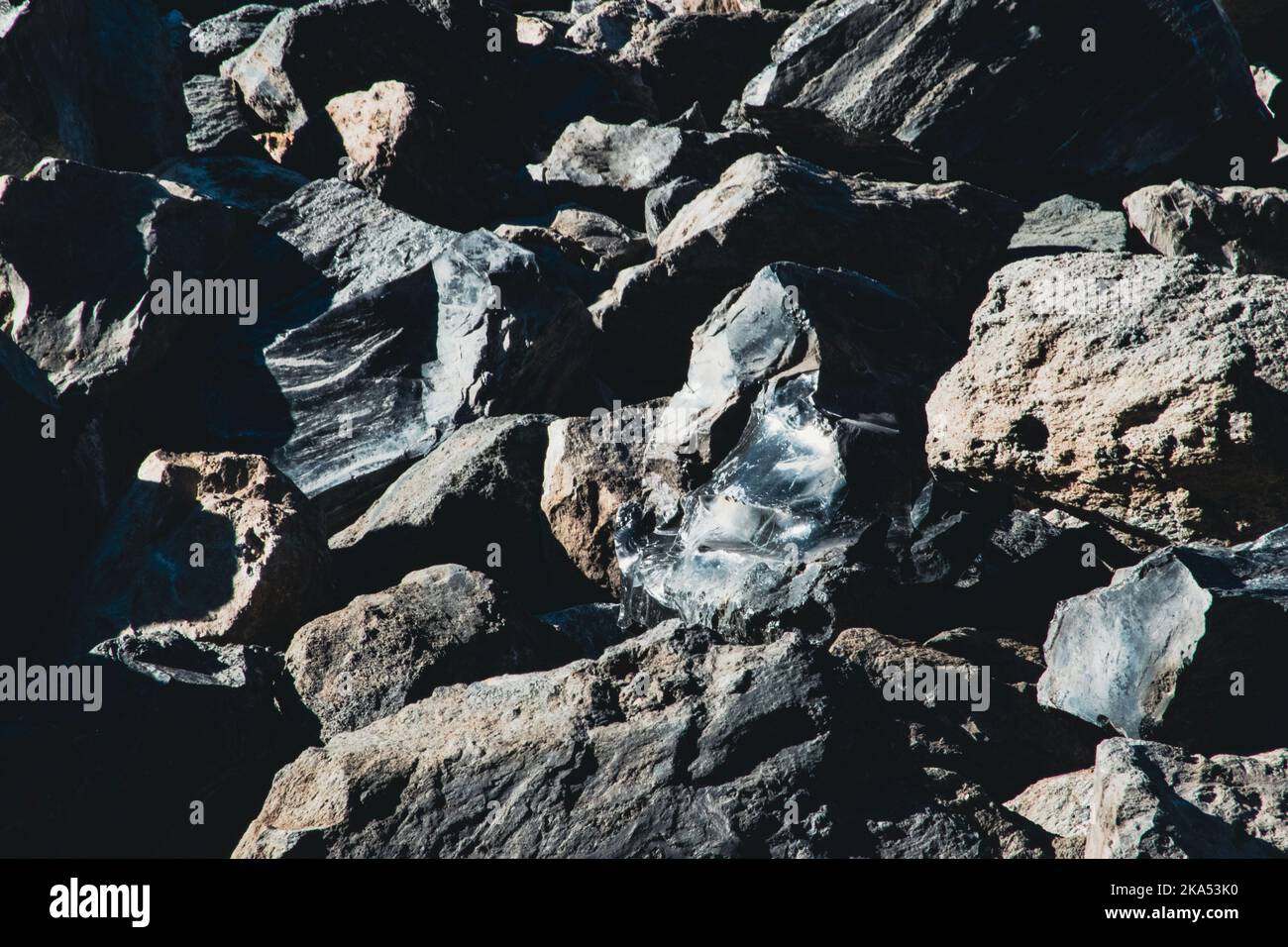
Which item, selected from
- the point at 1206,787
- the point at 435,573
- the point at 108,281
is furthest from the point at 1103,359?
the point at 108,281

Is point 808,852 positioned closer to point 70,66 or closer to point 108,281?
point 108,281

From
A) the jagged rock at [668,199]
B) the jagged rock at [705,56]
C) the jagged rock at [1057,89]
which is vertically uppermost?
the jagged rock at [705,56]

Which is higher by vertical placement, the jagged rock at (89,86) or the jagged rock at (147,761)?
the jagged rock at (89,86)

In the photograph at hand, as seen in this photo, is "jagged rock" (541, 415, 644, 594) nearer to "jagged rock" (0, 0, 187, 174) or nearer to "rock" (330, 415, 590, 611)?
"rock" (330, 415, 590, 611)

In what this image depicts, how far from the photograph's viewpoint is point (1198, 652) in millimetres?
3688

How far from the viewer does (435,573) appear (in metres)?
4.86

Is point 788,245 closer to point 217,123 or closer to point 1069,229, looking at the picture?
point 1069,229

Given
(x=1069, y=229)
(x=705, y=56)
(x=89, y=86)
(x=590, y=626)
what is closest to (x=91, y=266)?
(x=89, y=86)

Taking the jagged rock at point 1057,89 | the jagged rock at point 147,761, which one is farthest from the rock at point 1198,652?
the jagged rock at point 1057,89

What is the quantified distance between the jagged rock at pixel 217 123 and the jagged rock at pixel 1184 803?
22.1ft

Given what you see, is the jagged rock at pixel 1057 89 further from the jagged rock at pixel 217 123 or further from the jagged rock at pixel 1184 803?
the jagged rock at pixel 1184 803

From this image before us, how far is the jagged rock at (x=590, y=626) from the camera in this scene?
16.4 feet

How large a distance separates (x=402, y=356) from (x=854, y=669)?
11.3 ft

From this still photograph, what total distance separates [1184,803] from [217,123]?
7.16 m
